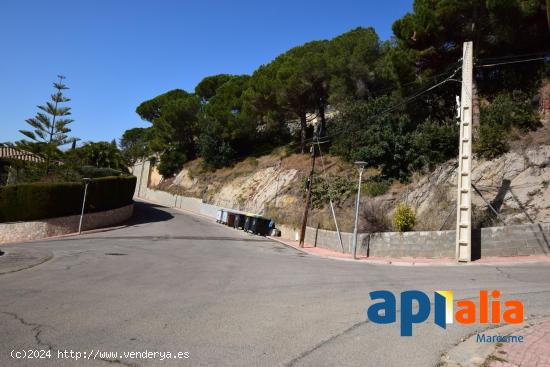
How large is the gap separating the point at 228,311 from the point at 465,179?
1145 centimetres

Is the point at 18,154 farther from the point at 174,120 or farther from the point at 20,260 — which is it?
the point at 20,260

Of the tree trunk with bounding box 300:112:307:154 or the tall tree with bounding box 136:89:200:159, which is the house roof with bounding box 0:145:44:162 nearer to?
the tall tree with bounding box 136:89:200:159

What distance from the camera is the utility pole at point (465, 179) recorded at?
1488 centimetres

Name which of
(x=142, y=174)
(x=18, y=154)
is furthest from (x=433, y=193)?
(x=142, y=174)

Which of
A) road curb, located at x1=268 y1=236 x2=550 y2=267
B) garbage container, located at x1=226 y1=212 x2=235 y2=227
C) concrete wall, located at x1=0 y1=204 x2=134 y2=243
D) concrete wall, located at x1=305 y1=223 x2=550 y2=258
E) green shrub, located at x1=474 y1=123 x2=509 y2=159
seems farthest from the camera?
garbage container, located at x1=226 y1=212 x2=235 y2=227

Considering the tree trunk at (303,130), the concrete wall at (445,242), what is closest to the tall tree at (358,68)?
the tree trunk at (303,130)

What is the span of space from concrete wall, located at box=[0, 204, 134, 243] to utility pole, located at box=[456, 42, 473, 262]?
78.5 ft

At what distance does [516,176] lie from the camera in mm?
17391

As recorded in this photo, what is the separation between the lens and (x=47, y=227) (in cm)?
2655

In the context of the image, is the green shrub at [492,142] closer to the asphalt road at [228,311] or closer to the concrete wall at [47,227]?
the asphalt road at [228,311]

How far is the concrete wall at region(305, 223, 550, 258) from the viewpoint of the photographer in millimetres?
14453

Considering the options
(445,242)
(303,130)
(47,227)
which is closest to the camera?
(445,242)

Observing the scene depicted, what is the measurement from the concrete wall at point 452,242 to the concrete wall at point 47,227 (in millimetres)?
19590

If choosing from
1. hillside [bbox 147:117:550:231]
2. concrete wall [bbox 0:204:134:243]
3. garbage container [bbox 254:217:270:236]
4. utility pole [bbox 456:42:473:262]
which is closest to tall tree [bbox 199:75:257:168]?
hillside [bbox 147:117:550:231]
